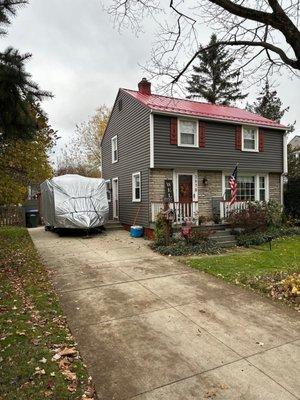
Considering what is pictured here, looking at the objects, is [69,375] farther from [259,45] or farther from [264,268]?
[259,45]

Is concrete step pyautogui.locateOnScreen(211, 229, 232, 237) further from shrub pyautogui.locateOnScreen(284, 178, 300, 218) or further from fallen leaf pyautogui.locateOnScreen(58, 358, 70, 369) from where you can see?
fallen leaf pyautogui.locateOnScreen(58, 358, 70, 369)

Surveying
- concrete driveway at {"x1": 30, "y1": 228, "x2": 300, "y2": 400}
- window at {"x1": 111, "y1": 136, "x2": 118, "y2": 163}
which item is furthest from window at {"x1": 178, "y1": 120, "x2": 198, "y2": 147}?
concrete driveway at {"x1": 30, "y1": 228, "x2": 300, "y2": 400}

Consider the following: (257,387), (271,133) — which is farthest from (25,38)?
(271,133)

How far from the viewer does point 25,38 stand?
623 cm

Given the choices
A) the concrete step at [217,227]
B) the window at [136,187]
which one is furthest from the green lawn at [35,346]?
the window at [136,187]

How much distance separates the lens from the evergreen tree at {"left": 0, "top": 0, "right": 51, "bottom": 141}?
193 inches

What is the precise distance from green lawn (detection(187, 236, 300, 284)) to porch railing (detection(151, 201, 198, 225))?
2.98m

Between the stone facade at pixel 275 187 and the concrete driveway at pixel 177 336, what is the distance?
10.8 metres

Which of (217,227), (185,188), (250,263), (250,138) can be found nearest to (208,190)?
(185,188)

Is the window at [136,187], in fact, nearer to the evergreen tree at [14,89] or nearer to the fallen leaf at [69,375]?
the evergreen tree at [14,89]

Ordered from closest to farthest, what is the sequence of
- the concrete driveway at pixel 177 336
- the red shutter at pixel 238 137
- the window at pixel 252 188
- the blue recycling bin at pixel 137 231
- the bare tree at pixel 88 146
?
the concrete driveway at pixel 177 336
the blue recycling bin at pixel 137 231
the red shutter at pixel 238 137
the window at pixel 252 188
the bare tree at pixel 88 146

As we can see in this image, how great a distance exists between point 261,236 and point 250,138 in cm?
604

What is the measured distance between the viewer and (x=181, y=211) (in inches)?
524

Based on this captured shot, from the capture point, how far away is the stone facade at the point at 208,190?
14742 millimetres
